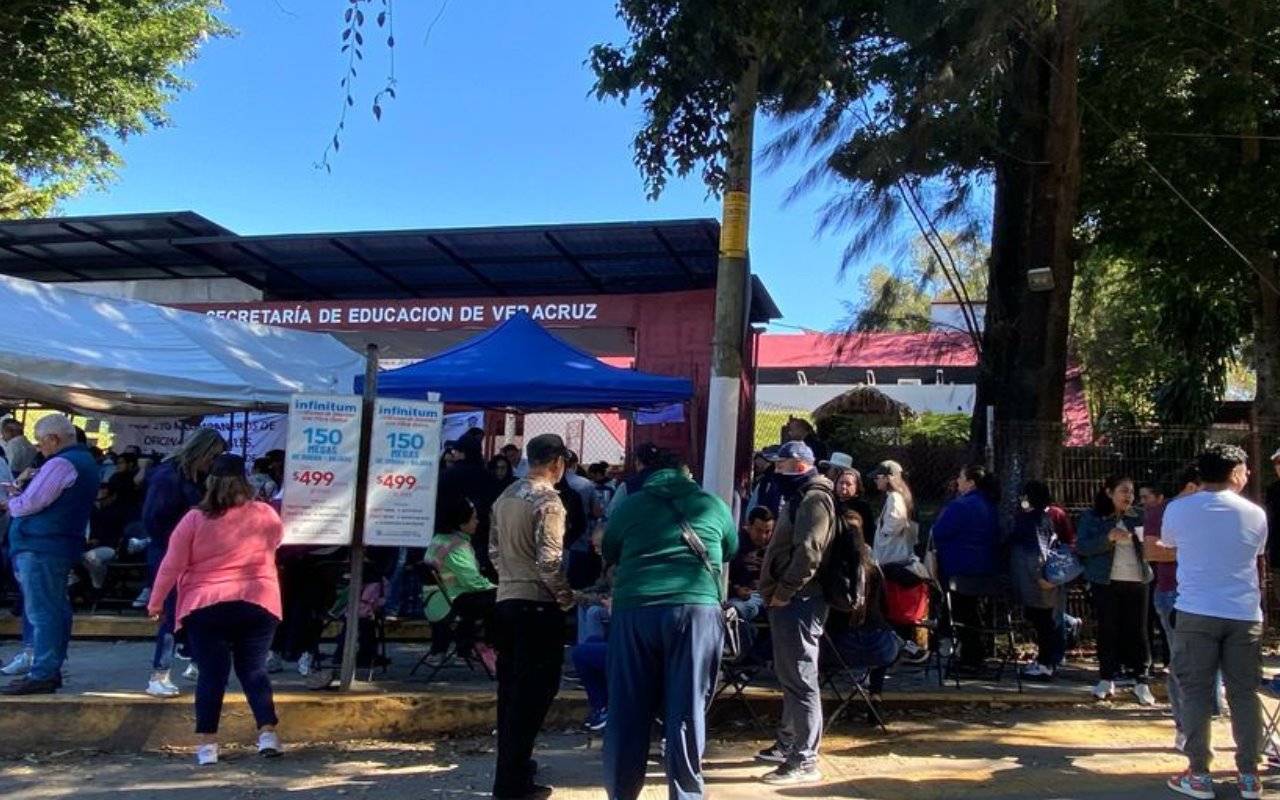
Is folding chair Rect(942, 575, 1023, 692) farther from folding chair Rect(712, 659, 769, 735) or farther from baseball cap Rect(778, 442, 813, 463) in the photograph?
baseball cap Rect(778, 442, 813, 463)

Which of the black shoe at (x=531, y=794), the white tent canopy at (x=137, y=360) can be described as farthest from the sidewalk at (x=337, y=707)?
the white tent canopy at (x=137, y=360)

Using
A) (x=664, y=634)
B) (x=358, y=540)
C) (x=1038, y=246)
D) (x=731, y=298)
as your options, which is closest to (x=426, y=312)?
(x=1038, y=246)

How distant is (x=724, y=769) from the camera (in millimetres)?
5527

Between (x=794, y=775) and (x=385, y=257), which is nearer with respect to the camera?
(x=794, y=775)

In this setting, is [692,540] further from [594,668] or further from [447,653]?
[447,653]

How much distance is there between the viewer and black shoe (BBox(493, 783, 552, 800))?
4.90m

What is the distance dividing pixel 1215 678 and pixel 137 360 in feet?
29.5

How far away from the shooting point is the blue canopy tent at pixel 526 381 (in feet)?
32.0

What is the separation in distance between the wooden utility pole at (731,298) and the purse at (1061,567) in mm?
3037

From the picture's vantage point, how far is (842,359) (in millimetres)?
12906

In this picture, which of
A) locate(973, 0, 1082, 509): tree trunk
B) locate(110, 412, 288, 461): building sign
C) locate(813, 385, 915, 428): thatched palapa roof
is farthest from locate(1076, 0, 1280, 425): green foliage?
locate(110, 412, 288, 461): building sign

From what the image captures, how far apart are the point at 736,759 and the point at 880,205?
19.2 ft

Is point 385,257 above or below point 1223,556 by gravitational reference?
above

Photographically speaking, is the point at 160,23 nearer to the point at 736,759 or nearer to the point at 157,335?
the point at 157,335
